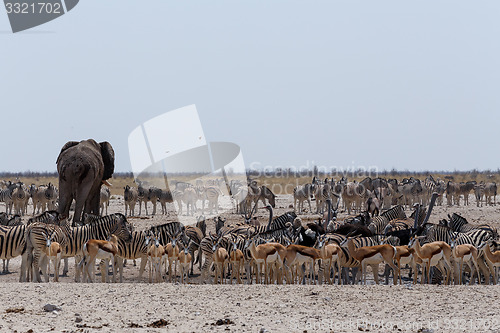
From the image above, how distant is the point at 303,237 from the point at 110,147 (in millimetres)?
10064

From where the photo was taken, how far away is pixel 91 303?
11055mm

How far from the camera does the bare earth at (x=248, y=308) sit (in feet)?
31.3

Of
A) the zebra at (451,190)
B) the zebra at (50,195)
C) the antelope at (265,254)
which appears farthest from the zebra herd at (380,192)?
the antelope at (265,254)

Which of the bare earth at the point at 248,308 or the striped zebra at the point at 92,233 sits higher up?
the striped zebra at the point at 92,233

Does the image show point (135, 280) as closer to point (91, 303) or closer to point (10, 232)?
point (10, 232)

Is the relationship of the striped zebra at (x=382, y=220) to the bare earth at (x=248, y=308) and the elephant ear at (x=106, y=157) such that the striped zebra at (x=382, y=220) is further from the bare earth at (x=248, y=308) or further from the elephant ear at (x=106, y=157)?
the elephant ear at (x=106, y=157)

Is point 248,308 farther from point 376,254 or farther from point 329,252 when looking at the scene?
point 376,254

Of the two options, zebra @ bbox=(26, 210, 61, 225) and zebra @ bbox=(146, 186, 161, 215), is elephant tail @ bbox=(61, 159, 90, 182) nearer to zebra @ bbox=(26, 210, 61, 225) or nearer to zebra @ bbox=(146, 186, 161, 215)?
zebra @ bbox=(26, 210, 61, 225)

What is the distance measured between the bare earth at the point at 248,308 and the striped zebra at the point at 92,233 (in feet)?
10.1

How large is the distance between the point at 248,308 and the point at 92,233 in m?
7.34

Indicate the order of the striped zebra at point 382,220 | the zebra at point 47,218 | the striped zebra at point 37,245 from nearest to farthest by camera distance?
1. the striped zebra at point 37,245
2. the zebra at point 47,218
3. the striped zebra at point 382,220

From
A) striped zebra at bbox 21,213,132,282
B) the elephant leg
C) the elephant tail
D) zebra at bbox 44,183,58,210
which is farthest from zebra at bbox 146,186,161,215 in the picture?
striped zebra at bbox 21,213,132,282

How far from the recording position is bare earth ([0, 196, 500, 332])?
376 inches

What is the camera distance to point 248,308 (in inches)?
424
